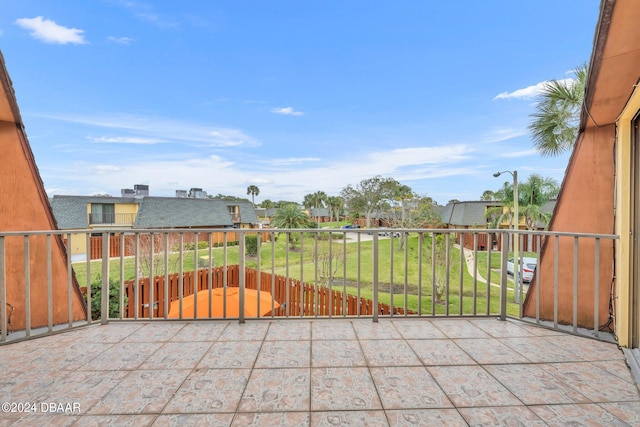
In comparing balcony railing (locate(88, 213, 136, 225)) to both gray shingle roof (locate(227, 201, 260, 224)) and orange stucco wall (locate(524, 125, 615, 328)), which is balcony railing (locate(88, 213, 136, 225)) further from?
orange stucco wall (locate(524, 125, 615, 328))

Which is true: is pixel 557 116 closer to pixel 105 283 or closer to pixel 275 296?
pixel 275 296

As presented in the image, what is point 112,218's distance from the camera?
2141cm

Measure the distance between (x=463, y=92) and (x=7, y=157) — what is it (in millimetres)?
13612

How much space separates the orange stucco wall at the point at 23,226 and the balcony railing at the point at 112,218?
73.6 ft

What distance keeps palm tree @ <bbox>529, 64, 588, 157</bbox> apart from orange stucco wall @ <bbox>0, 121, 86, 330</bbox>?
772 cm

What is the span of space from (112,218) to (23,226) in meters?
23.1

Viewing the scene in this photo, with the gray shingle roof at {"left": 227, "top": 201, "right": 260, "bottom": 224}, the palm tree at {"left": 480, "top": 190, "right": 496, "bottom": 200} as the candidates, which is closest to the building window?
the gray shingle roof at {"left": 227, "top": 201, "right": 260, "bottom": 224}

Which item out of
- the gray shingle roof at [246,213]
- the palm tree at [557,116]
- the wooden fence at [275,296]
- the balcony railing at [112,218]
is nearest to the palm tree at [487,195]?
the palm tree at [557,116]

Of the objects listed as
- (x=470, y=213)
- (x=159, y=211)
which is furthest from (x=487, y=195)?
(x=159, y=211)

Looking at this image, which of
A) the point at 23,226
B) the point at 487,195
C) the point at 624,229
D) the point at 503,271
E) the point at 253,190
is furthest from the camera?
the point at 253,190

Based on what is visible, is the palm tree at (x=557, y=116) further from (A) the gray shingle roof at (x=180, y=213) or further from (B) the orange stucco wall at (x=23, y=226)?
(A) the gray shingle roof at (x=180, y=213)

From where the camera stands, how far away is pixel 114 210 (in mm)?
21406

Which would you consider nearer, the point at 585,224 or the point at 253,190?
the point at 585,224

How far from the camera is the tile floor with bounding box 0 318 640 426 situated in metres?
1.43
